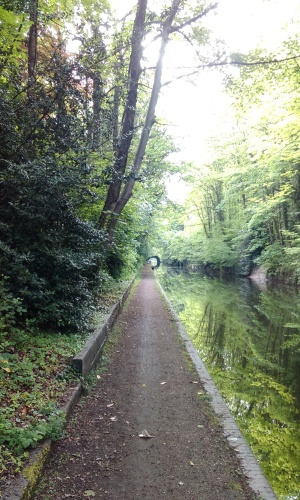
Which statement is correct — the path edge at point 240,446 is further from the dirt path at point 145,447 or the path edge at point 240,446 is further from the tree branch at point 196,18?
the tree branch at point 196,18

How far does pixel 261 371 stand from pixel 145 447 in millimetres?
4528

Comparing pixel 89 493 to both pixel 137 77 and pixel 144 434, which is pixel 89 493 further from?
pixel 137 77

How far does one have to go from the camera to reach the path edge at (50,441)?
273 cm

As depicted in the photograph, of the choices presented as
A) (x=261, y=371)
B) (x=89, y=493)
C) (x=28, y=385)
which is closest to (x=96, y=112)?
(x=28, y=385)

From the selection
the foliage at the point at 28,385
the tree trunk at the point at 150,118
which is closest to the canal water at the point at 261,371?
the foliage at the point at 28,385

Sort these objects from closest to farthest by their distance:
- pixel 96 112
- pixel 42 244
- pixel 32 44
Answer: pixel 42 244, pixel 96 112, pixel 32 44

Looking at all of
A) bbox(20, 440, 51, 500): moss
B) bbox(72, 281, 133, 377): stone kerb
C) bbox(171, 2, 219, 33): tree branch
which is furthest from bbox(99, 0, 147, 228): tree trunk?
bbox(20, 440, 51, 500): moss

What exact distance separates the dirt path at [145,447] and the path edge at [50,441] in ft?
0.44

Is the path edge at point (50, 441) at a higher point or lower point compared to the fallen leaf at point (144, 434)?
higher

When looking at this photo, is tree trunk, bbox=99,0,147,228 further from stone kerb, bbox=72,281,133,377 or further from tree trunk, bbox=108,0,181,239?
stone kerb, bbox=72,281,133,377

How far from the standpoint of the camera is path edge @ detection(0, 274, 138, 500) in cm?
273

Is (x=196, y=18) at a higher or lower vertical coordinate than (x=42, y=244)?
higher

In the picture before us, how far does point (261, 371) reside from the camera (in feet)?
25.1

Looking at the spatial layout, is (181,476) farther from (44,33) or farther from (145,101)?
(145,101)
